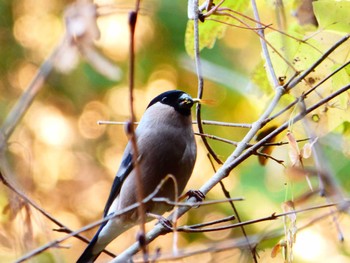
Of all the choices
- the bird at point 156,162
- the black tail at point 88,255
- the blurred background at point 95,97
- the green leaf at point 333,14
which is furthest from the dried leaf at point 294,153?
the blurred background at point 95,97

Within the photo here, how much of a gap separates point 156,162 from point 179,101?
0.24 m

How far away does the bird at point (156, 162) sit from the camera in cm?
185

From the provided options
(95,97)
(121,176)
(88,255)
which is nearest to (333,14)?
(121,176)

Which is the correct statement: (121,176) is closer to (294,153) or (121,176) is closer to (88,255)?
(88,255)

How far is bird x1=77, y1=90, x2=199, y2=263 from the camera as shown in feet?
6.06

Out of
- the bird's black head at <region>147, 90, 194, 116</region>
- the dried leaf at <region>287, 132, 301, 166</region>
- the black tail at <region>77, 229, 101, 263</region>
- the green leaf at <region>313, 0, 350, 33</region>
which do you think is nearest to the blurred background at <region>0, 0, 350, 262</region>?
the bird's black head at <region>147, 90, 194, 116</region>

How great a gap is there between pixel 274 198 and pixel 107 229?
82cm

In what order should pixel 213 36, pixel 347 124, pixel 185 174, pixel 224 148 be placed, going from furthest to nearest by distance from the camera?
pixel 224 148, pixel 185 174, pixel 213 36, pixel 347 124

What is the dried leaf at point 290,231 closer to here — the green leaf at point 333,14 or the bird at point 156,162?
the green leaf at point 333,14

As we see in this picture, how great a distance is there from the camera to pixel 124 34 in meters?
3.88

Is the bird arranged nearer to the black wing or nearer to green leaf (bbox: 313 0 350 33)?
the black wing

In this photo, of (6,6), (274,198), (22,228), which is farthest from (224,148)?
(22,228)

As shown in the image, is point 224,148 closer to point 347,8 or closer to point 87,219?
point 87,219

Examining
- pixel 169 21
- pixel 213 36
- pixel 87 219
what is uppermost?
pixel 169 21
